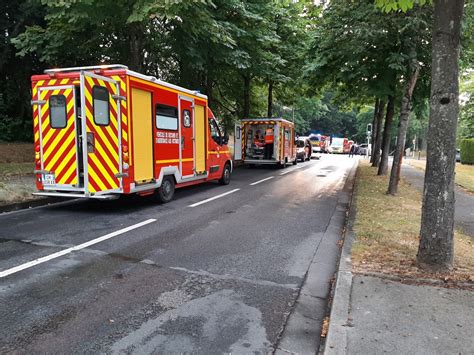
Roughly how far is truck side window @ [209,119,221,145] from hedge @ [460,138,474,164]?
29.6 meters

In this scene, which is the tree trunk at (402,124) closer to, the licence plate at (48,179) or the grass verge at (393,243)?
the grass verge at (393,243)

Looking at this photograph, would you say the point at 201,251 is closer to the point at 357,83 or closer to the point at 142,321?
the point at 142,321

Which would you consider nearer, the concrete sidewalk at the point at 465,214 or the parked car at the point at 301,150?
the concrete sidewalk at the point at 465,214

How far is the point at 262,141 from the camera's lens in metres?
23.5

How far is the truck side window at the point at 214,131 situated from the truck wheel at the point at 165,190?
2897 millimetres

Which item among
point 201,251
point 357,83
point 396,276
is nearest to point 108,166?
point 201,251

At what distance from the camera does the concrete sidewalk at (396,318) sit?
3309mm

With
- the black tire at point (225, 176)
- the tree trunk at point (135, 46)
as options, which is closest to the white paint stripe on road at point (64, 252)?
the black tire at point (225, 176)

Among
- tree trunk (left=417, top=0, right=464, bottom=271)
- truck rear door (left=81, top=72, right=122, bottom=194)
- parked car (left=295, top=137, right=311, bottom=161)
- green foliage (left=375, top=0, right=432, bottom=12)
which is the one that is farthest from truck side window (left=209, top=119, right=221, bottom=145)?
parked car (left=295, top=137, right=311, bottom=161)

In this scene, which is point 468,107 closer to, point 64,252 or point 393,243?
point 393,243

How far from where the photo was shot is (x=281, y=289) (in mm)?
4828

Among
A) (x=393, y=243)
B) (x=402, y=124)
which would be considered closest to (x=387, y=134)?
(x=402, y=124)

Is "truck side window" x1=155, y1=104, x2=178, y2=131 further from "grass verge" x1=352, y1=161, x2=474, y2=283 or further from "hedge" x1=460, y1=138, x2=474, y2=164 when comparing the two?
"hedge" x1=460, y1=138, x2=474, y2=164

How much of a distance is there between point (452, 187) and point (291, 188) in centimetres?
941
